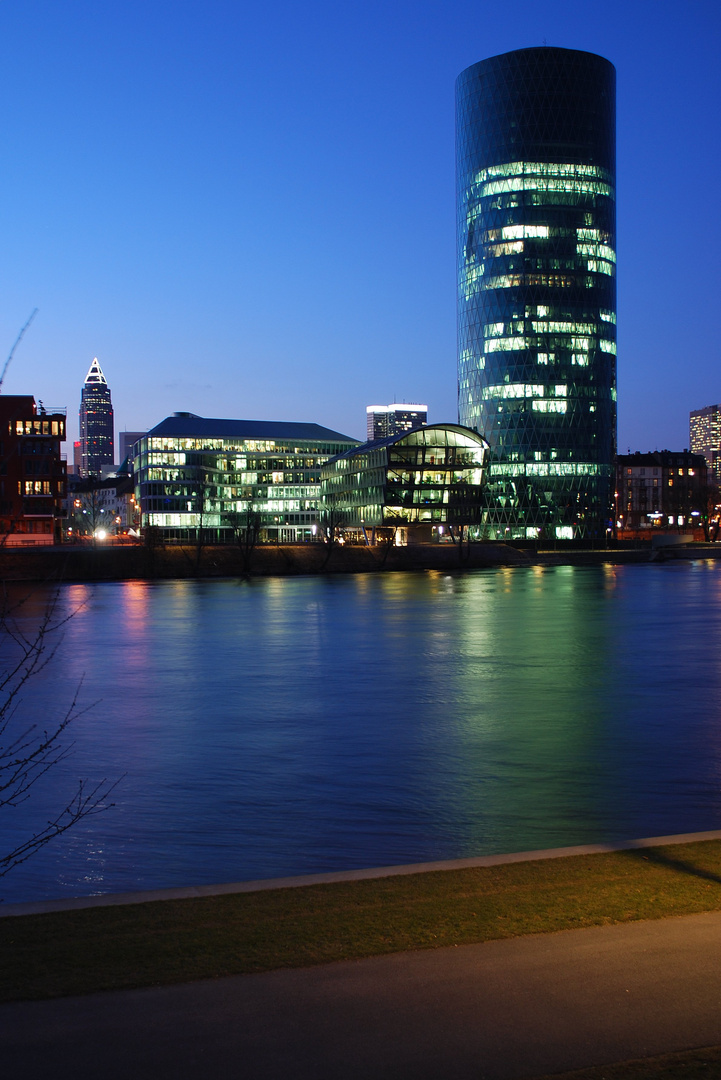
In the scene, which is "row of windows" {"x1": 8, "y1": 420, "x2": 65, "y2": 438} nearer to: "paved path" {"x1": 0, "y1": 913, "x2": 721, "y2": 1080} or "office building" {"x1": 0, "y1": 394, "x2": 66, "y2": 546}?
"office building" {"x1": 0, "y1": 394, "x2": 66, "y2": 546}

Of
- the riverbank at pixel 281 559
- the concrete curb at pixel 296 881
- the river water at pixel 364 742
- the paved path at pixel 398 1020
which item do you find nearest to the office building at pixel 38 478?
the riverbank at pixel 281 559

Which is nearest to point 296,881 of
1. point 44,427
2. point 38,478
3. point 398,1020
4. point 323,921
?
point 323,921

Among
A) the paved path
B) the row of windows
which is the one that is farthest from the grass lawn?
the row of windows

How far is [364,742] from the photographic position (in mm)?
28062

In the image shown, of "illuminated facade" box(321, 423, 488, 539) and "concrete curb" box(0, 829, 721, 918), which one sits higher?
"illuminated facade" box(321, 423, 488, 539)

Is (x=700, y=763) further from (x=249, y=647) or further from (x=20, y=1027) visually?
(x=249, y=647)

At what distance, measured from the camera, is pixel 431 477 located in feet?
617

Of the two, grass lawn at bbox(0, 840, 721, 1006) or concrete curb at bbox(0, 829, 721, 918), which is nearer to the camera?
grass lawn at bbox(0, 840, 721, 1006)

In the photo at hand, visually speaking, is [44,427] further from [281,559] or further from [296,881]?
[296,881]

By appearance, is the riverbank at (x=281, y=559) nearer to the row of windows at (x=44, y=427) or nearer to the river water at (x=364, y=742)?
the row of windows at (x=44, y=427)

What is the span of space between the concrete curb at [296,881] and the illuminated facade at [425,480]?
168 metres

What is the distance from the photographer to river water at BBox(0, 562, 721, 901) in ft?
57.8

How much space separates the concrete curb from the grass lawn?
0.68ft

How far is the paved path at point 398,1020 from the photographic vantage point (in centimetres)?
737
